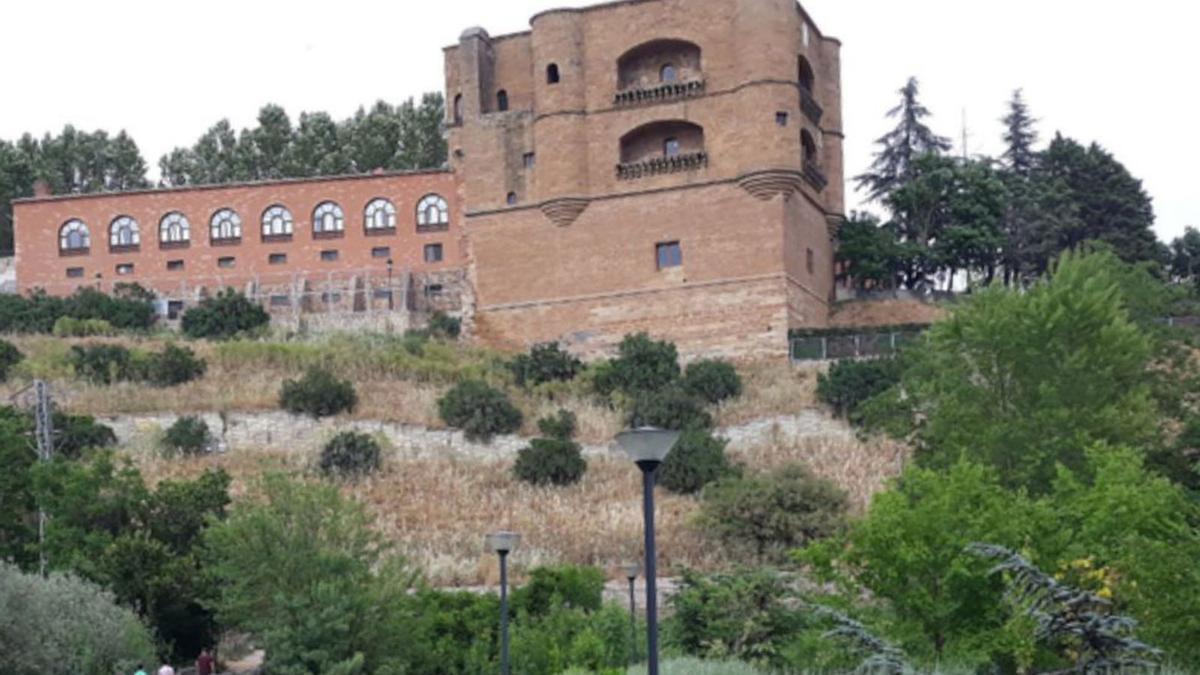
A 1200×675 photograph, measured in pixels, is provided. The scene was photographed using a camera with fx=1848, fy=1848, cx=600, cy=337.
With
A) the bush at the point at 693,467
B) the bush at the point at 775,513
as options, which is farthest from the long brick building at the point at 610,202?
the bush at the point at 775,513

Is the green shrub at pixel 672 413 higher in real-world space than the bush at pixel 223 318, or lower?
lower

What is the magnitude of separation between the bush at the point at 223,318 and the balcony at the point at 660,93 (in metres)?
12.1

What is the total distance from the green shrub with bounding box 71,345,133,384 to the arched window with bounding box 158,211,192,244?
12824 mm

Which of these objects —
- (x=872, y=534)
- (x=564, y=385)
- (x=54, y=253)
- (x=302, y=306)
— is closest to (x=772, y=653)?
(x=872, y=534)

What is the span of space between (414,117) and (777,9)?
3003 cm

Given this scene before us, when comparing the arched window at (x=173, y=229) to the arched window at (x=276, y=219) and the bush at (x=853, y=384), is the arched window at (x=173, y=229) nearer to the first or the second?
the arched window at (x=276, y=219)

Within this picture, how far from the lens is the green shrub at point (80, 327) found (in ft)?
169

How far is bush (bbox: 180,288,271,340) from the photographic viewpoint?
52.9m

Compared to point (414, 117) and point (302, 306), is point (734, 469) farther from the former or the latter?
point (414, 117)

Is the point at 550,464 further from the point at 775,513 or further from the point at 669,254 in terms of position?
the point at 669,254

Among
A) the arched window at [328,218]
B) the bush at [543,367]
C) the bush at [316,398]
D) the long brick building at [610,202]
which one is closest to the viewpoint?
the bush at [316,398]

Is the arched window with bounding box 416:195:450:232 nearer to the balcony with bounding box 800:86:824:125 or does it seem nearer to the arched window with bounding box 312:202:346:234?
the arched window with bounding box 312:202:346:234

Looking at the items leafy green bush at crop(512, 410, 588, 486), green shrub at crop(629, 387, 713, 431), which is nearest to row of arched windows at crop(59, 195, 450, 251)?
green shrub at crop(629, 387, 713, 431)

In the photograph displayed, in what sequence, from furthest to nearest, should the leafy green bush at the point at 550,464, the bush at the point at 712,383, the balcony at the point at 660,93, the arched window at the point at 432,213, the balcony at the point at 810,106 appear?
the arched window at the point at 432,213, the balcony at the point at 810,106, the balcony at the point at 660,93, the bush at the point at 712,383, the leafy green bush at the point at 550,464
